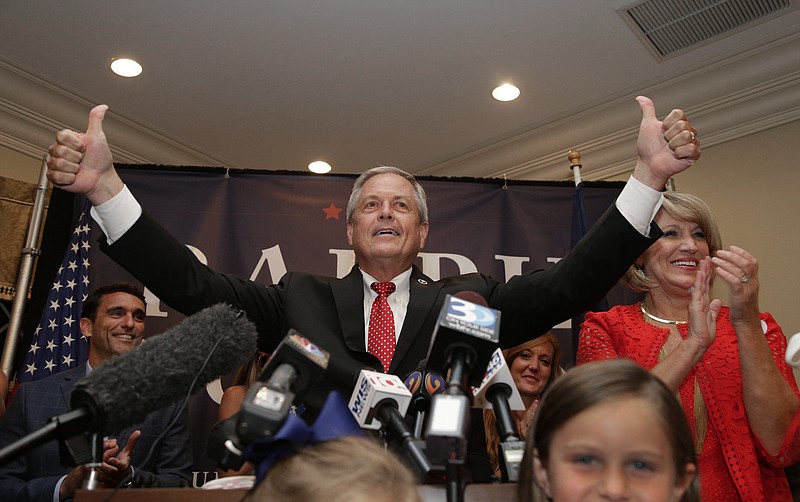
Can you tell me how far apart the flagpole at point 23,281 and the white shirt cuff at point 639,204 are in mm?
2867

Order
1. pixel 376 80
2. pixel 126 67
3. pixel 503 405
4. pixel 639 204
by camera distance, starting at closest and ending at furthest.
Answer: pixel 503 405, pixel 639 204, pixel 126 67, pixel 376 80

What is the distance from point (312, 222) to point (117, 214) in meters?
2.26

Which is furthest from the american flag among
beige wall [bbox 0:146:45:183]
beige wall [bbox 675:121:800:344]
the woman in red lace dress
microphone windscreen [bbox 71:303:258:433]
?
beige wall [bbox 675:121:800:344]

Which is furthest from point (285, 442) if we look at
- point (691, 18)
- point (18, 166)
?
point (18, 166)

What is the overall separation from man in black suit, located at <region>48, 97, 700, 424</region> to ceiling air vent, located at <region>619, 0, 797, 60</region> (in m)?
2.34

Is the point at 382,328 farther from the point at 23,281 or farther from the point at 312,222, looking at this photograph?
the point at 23,281

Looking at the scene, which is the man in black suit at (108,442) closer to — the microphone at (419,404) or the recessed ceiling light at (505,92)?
the microphone at (419,404)

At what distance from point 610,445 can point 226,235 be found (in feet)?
9.69

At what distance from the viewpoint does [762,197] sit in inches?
183

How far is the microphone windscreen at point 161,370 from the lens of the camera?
1.06 m

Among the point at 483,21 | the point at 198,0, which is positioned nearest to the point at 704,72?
the point at 483,21

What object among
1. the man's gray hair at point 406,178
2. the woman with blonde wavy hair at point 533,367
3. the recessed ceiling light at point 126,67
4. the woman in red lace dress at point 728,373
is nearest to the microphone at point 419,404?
the woman in red lace dress at point 728,373

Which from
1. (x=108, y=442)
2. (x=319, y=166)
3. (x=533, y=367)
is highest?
(x=319, y=166)

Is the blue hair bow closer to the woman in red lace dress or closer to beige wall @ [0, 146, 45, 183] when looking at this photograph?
the woman in red lace dress
